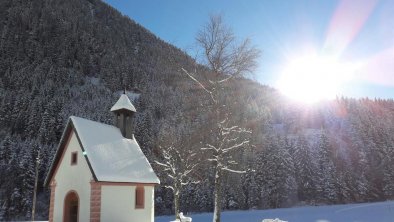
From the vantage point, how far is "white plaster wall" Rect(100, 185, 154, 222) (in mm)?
21766

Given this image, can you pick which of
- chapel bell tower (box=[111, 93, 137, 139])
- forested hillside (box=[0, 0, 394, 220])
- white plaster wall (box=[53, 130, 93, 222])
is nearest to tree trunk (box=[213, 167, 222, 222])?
forested hillside (box=[0, 0, 394, 220])

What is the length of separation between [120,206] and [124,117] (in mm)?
7649

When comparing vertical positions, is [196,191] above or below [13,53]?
below

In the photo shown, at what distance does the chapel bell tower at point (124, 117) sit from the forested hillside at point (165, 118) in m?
3.50

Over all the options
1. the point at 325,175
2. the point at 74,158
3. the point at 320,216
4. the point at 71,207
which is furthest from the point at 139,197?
the point at 325,175

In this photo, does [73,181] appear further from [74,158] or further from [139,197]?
[139,197]

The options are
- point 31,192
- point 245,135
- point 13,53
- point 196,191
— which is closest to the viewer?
point 245,135

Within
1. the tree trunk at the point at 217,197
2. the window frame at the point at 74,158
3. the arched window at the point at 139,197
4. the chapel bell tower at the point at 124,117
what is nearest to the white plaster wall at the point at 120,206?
the arched window at the point at 139,197

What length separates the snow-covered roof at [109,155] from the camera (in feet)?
72.8

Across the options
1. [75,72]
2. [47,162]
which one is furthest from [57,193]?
[75,72]

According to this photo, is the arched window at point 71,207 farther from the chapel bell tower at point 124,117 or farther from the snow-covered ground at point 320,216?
the snow-covered ground at point 320,216

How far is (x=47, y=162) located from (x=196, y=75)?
216 feet

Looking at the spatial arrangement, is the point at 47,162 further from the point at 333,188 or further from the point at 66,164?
the point at 333,188

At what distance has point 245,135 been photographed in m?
22.3
